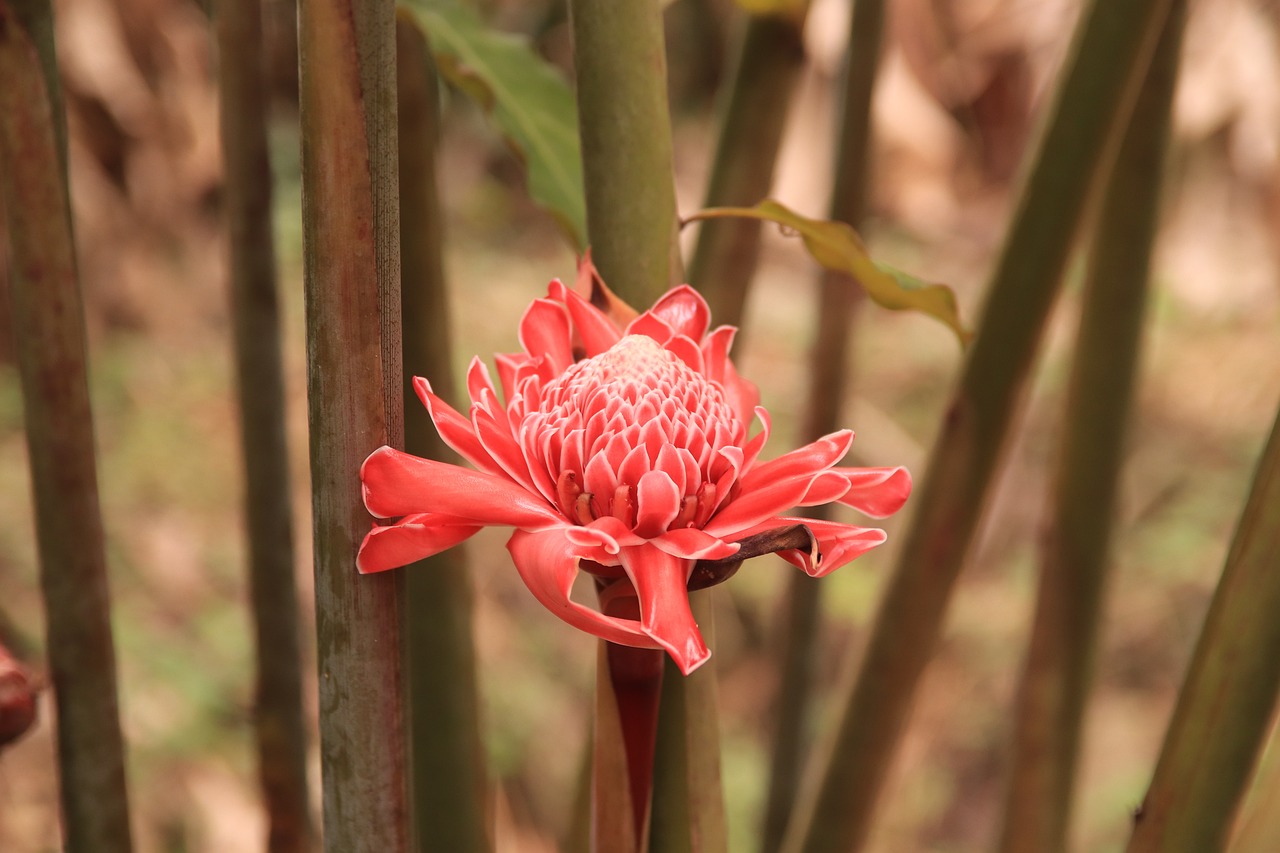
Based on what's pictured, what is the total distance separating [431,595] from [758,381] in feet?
4.10

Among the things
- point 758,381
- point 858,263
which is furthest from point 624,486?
point 758,381

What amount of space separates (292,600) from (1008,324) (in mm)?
333

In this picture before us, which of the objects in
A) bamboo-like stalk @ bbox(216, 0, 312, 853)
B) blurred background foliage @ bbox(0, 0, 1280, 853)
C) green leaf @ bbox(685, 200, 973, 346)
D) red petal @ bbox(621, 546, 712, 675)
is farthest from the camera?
blurred background foliage @ bbox(0, 0, 1280, 853)

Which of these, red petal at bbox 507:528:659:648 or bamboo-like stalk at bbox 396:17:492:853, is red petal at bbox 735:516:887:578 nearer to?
red petal at bbox 507:528:659:648

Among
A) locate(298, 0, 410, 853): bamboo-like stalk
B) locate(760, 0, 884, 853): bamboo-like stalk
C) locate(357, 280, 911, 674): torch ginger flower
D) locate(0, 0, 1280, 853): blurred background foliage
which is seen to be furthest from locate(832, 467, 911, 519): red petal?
locate(0, 0, 1280, 853): blurred background foliage

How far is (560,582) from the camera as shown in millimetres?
235

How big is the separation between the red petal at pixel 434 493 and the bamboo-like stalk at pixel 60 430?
0.14 metres

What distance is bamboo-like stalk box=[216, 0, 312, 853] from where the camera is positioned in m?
0.45

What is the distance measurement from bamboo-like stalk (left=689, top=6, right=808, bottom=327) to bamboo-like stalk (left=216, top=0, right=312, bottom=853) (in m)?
0.19

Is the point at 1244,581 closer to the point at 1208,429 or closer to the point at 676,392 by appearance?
the point at 676,392

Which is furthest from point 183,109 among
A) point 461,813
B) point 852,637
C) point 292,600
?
point 461,813

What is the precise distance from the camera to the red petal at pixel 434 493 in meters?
0.24

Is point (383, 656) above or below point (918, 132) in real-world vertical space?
below

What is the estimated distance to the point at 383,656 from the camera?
263mm
